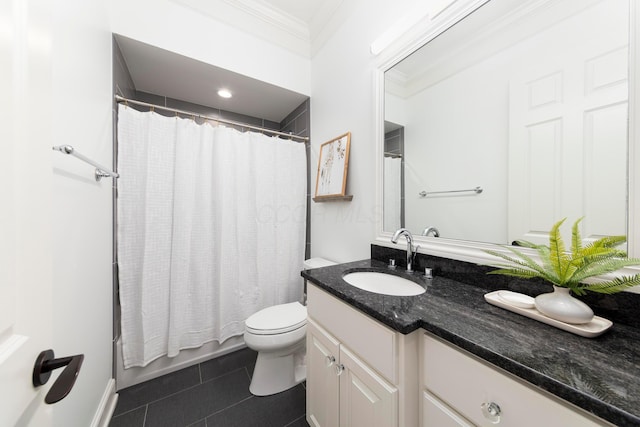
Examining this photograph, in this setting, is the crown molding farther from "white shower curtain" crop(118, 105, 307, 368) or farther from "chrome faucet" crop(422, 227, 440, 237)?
"chrome faucet" crop(422, 227, 440, 237)

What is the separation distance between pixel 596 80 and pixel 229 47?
200 centimetres

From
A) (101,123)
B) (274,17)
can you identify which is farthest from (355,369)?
(274,17)

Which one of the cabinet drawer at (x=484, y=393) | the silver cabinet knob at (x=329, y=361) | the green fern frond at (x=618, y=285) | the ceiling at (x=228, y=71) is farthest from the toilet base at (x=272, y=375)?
the ceiling at (x=228, y=71)

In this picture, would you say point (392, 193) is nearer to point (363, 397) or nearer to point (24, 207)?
point (363, 397)

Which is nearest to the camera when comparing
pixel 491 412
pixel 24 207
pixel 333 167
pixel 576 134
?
pixel 24 207

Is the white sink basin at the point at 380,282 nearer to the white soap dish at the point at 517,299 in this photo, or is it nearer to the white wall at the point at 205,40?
the white soap dish at the point at 517,299

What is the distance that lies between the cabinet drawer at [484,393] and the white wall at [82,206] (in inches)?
48.4

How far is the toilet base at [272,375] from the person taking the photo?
4.70ft

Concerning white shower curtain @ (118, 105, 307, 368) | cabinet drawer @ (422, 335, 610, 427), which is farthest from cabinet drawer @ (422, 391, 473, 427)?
white shower curtain @ (118, 105, 307, 368)

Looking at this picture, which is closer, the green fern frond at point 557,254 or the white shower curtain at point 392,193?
the green fern frond at point 557,254

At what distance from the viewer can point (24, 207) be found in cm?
39

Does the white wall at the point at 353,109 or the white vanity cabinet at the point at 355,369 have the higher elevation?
the white wall at the point at 353,109

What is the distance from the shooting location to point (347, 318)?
89 centimetres

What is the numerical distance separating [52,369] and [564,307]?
3.86ft
